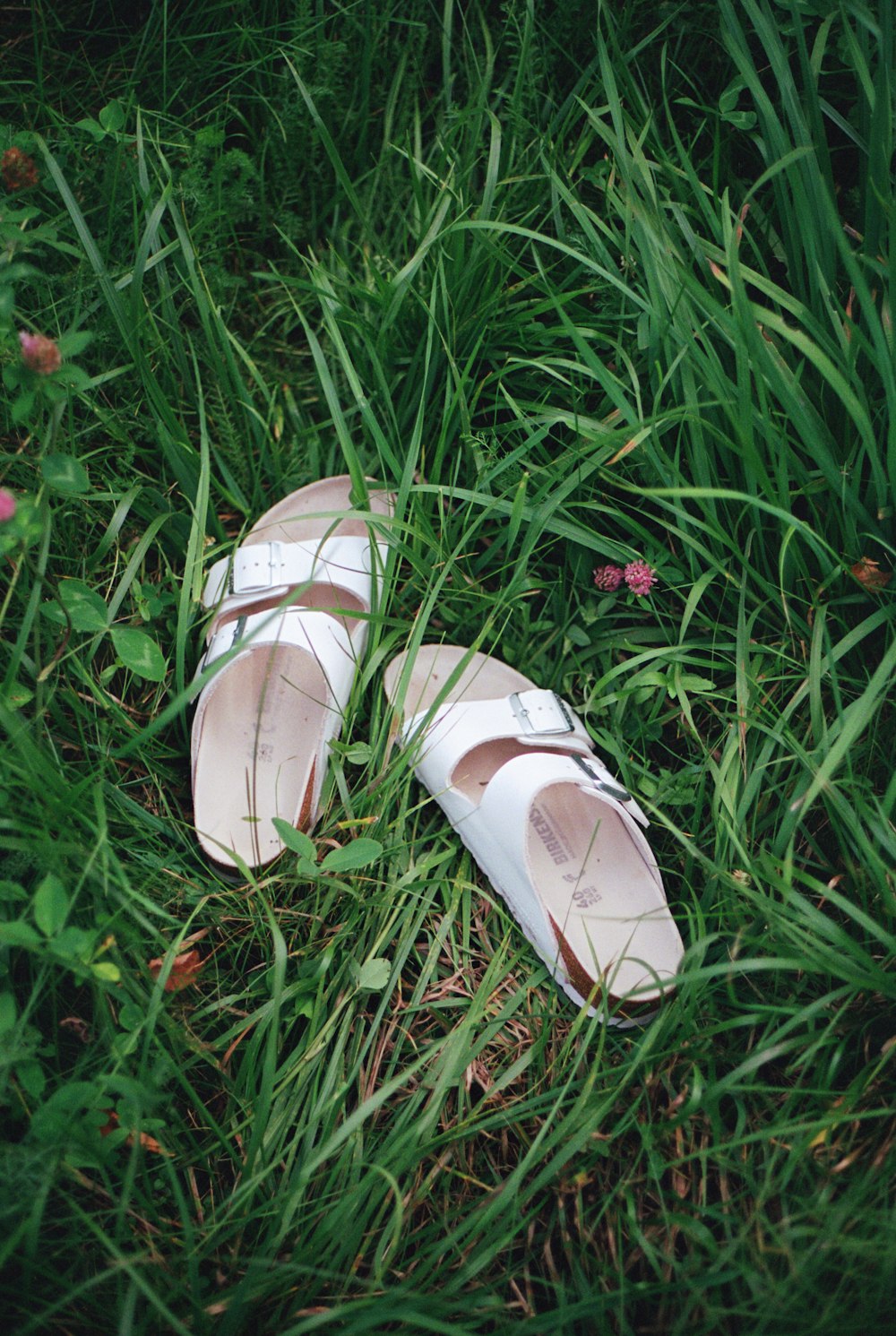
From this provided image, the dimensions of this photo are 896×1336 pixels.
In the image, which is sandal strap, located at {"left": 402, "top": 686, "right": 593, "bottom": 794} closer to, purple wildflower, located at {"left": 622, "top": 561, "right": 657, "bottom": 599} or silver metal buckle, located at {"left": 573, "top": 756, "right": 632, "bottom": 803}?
silver metal buckle, located at {"left": 573, "top": 756, "right": 632, "bottom": 803}

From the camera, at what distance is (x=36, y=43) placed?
1.99 meters

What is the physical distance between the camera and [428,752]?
6.08 feet

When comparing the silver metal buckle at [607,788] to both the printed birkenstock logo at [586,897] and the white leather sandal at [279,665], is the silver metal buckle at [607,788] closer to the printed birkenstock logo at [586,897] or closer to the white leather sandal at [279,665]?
the printed birkenstock logo at [586,897]

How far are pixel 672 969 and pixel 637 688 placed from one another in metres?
0.60

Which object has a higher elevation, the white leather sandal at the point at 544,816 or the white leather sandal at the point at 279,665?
the white leather sandal at the point at 279,665

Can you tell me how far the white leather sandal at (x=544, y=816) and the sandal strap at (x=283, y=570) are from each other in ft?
0.85

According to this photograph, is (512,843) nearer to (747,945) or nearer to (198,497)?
(747,945)

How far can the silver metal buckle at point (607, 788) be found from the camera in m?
1.70

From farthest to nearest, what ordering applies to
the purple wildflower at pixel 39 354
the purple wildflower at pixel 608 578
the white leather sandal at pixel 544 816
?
the purple wildflower at pixel 608 578 < the white leather sandal at pixel 544 816 < the purple wildflower at pixel 39 354

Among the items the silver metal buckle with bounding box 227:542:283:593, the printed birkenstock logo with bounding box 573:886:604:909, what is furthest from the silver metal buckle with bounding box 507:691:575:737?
the silver metal buckle with bounding box 227:542:283:593

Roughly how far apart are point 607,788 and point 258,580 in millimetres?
918

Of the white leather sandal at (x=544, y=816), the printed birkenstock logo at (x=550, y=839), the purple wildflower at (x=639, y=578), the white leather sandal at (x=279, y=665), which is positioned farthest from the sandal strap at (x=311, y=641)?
the purple wildflower at (x=639, y=578)

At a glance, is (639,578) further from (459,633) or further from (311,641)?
(311,641)

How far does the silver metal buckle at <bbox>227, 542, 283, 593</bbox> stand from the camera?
74.8 inches
